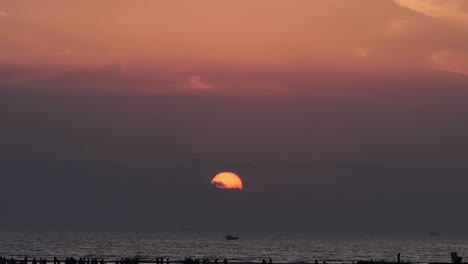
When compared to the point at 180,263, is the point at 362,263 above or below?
below

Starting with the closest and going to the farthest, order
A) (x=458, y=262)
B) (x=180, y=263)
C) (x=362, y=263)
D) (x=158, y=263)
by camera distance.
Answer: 1. (x=458, y=262)
2. (x=362, y=263)
3. (x=158, y=263)
4. (x=180, y=263)

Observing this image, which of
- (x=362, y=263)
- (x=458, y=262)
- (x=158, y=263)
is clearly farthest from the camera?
(x=158, y=263)

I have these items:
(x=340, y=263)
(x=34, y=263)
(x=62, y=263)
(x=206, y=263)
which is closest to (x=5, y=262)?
(x=34, y=263)

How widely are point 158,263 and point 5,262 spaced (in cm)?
1760

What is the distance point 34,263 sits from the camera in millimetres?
87938

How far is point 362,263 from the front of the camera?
3371 inches

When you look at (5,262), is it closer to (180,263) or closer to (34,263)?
(34,263)

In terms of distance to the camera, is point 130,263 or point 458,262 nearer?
point 458,262

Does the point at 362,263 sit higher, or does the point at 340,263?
the point at 340,263

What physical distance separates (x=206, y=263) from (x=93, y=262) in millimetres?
13844

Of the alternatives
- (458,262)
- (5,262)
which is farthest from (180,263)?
(458,262)

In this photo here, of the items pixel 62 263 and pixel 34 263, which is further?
pixel 62 263

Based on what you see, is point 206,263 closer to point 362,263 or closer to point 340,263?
point 362,263

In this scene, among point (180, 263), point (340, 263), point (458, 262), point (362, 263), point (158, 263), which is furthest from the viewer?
point (340, 263)
